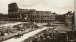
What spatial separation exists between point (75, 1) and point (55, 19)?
3.62 meters

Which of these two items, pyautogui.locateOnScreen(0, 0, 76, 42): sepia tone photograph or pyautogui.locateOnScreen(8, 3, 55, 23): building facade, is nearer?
pyautogui.locateOnScreen(0, 0, 76, 42): sepia tone photograph

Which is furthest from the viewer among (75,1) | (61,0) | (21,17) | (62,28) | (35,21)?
(21,17)

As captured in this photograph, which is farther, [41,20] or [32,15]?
[41,20]

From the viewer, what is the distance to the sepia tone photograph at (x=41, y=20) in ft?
26.7

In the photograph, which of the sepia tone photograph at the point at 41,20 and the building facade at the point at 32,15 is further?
the building facade at the point at 32,15

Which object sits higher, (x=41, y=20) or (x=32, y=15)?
(x=32, y=15)

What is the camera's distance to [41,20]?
11.1 metres

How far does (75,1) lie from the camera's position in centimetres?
769

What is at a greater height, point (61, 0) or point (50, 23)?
point (61, 0)

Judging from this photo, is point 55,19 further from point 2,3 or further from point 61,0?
point 2,3

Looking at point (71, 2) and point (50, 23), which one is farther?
point (50, 23)

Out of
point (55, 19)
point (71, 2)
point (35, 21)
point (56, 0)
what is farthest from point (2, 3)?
point (55, 19)

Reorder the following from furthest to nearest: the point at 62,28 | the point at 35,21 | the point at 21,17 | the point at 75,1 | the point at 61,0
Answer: the point at 21,17 → the point at 35,21 → the point at 62,28 → the point at 61,0 → the point at 75,1

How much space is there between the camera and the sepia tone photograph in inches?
320
